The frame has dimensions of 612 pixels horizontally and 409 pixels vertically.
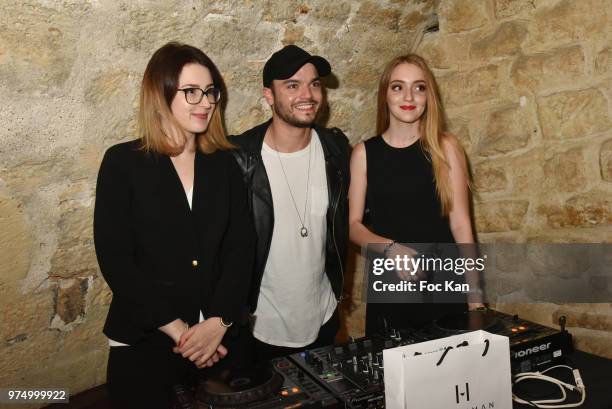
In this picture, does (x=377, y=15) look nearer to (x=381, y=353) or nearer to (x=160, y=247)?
(x=160, y=247)

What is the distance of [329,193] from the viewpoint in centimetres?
234

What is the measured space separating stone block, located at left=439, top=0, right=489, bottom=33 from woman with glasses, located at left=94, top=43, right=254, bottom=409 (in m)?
1.47

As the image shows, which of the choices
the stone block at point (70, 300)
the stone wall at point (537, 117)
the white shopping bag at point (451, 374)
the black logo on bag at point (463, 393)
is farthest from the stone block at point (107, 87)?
the stone wall at point (537, 117)

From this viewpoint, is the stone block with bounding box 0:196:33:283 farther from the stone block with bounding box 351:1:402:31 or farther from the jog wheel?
the stone block with bounding box 351:1:402:31

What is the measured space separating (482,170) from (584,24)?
813 millimetres

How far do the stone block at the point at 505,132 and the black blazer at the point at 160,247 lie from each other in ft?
4.77

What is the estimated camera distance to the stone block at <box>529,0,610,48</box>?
224 centimetres

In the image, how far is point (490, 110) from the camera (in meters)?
2.69

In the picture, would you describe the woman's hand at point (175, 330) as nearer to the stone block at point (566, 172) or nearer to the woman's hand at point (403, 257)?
the woman's hand at point (403, 257)

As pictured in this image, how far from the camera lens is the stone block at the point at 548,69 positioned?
92.0 inches

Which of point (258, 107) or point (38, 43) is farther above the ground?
point (38, 43)

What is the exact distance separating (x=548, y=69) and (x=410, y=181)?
841mm

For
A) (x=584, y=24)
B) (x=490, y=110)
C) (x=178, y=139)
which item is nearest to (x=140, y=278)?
(x=178, y=139)

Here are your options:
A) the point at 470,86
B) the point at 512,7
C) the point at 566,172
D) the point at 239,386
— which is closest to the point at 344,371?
the point at 239,386
